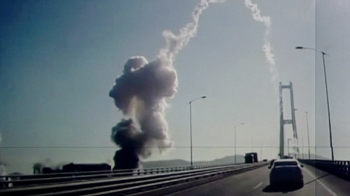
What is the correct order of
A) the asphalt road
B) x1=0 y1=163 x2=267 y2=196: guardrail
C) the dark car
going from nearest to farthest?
x1=0 y1=163 x2=267 y2=196: guardrail < the asphalt road < the dark car

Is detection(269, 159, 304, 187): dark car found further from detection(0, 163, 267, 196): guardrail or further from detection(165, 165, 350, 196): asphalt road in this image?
detection(0, 163, 267, 196): guardrail

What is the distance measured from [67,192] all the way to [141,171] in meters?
17.7

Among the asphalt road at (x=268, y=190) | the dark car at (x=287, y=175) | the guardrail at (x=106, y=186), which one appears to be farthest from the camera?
the dark car at (x=287, y=175)

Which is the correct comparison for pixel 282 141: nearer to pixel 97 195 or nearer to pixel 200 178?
pixel 200 178

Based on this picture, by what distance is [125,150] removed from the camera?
170 ft

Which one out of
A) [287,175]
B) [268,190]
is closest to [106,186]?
[268,190]

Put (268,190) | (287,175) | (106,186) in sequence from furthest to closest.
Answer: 1. (287,175)
2. (268,190)
3. (106,186)

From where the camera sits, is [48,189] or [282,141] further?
[282,141]

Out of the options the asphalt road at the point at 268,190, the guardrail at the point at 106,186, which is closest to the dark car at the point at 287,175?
the asphalt road at the point at 268,190

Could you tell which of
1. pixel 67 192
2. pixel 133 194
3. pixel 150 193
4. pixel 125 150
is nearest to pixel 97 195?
pixel 67 192

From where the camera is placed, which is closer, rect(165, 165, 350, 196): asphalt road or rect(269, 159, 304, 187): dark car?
rect(165, 165, 350, 196): asphalt road

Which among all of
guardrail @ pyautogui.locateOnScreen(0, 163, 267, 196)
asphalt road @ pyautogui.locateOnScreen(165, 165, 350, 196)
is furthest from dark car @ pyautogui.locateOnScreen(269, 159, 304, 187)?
guardrail @ pyautogui.locateOnScreen(0, 163, 267, 196)

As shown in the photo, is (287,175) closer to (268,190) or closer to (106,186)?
(268,190)

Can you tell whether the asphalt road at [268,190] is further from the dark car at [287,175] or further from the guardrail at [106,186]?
the guardrail at [106,186]
